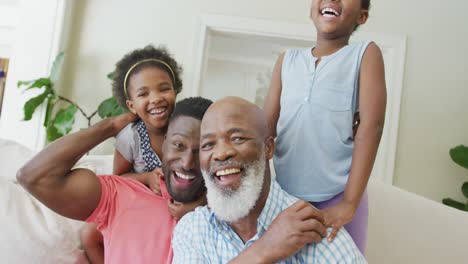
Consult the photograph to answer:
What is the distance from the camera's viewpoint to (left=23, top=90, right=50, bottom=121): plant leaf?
10.4 ft

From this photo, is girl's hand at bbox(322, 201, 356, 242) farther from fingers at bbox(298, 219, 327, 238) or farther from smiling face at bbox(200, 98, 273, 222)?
smiling face at bbox(200, 98, 273, 222)

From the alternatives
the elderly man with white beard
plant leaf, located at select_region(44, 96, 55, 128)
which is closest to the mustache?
the elderly man with white beard

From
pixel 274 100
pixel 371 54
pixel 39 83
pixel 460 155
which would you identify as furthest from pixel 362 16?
pixel 39 83

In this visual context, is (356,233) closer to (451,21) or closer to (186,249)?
(186,249)

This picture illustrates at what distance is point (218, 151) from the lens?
3.27 feet

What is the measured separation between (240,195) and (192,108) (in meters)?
0.34

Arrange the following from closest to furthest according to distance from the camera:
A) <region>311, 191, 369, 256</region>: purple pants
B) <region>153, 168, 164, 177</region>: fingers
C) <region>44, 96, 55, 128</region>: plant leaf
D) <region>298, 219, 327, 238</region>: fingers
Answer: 1. <region>298, 219, 327, 238</region>: fingers
2. <region>311, 191, 369, 256</region>: purple pants
3. <region>153, 168, 164, 177</region>: fingers
4. <region>44, 96, 55, 128</region>: plant leaf

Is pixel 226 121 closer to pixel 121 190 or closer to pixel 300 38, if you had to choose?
pixel 121 190

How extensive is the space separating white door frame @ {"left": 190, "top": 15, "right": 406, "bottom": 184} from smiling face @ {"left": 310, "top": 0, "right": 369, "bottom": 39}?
2355 millimetres

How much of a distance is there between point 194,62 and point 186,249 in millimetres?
2639

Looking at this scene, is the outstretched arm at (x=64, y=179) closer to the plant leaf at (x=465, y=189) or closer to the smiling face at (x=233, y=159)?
the smiling face at (x=233, y=159)

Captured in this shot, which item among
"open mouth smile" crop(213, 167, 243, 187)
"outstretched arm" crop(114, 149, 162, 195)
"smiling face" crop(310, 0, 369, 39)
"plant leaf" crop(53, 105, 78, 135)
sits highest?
"smiling face" crop(310, 0, 369, 39)

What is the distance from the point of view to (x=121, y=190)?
1.24 metres

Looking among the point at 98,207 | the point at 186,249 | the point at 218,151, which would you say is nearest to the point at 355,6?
the point at 218,151
